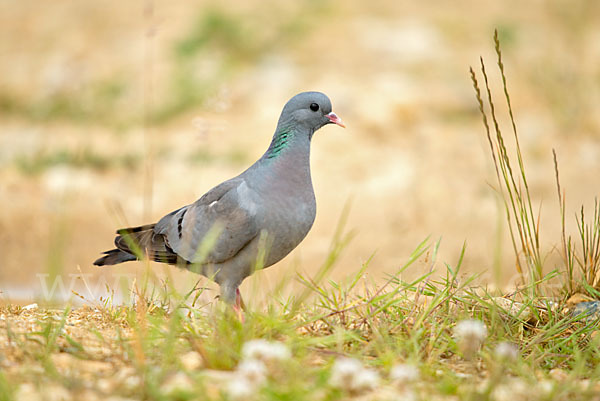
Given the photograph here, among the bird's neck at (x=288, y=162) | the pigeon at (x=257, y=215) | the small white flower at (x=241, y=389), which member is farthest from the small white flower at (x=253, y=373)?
the bird's neck at (x=288, y=162)

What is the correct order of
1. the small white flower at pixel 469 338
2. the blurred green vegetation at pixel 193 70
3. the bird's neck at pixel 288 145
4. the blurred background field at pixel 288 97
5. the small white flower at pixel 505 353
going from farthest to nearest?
the blurred green vegetation at pixel 193 70
the blurred background field at pixel 288 97
the bird's neck at pixel 288 145
the small white flower at pixel 469 338
the small white flower at pixel 505 353

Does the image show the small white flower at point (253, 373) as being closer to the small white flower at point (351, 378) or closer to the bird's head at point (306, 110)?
the small white flower at point (351, 378)

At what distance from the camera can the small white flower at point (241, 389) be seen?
1.83m

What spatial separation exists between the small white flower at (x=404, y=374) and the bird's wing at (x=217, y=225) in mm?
1086

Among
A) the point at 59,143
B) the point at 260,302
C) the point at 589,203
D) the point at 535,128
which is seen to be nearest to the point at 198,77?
the point at 59,143

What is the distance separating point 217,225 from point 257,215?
18 cm

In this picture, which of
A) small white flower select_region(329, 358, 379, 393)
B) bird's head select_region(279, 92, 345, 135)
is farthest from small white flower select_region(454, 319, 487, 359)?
bird's head select_region(279, 92, 345, 135)

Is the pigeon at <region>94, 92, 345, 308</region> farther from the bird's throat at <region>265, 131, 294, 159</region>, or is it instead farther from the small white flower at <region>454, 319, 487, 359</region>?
the small white flower at <region>454, 319, 487, 359</region>

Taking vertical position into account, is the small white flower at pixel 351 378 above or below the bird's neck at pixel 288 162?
below

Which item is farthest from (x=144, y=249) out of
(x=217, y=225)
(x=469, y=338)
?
(x=469, y=338)

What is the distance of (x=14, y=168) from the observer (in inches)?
309

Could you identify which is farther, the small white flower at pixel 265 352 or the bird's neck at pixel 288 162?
the bird's neck at pixel 288 162

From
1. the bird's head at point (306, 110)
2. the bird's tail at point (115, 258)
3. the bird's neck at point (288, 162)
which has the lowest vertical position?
the bird's tail at point (115, 258)

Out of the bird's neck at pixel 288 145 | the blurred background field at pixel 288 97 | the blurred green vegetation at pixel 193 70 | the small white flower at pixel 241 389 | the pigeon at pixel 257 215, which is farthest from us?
the blurred green vegetation at pixel 193 70
